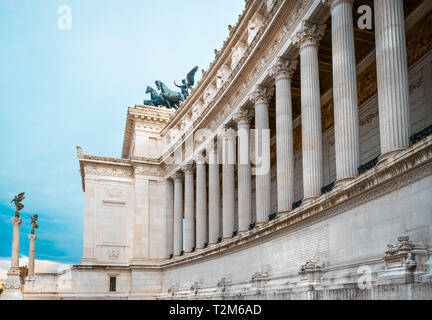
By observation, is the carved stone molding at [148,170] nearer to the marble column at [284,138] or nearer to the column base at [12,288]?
the column base at [12,288]

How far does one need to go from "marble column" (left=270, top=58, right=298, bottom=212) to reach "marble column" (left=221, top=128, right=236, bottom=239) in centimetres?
1002

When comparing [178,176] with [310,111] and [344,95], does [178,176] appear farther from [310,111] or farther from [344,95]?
[344,95]

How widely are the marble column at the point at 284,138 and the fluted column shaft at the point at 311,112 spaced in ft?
9.22

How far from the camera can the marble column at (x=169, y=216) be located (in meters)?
54.9

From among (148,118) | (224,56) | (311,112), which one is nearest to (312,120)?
(311,112)

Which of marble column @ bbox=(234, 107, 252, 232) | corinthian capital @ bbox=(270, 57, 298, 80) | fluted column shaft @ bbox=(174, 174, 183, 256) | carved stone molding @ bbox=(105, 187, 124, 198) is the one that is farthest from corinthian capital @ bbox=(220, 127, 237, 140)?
carved stone molding @ bbox=(105, 187, 124, 198)

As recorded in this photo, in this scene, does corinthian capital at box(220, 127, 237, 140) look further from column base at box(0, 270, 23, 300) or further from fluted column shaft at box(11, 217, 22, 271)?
fluted column shaft at box(11, 217, 22, 271)

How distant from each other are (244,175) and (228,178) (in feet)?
11.7

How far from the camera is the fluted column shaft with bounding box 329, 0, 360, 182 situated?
22122 mm

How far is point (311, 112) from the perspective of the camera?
26625 mm

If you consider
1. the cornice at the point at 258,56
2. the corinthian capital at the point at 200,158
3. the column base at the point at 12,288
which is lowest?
the column base at the point at 12,288

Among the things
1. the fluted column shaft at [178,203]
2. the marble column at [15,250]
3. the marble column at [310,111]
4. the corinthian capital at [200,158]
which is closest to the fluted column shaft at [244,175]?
the corinthian capital at [200,158]

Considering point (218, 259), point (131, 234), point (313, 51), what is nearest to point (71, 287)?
point (131, 234)

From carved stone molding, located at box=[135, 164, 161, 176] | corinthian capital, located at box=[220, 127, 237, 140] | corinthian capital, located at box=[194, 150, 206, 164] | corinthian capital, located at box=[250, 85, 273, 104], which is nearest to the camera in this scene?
corinthian capital, located at box=[250, 85, 273, 104]
